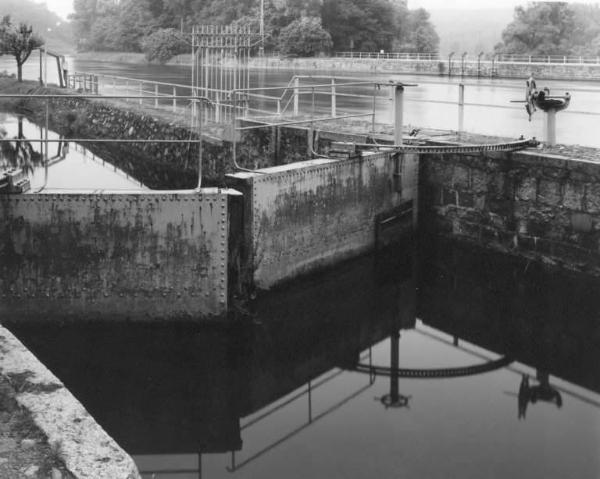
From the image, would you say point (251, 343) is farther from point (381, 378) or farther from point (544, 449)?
point (544, 449)

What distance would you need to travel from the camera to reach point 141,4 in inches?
5172

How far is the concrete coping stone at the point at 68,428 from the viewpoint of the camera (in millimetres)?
4016

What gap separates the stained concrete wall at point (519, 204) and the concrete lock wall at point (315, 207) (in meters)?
0.57

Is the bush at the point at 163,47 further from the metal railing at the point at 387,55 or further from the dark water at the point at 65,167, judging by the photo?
the dark water at the point at 65,167

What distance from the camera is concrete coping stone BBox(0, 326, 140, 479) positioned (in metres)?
4.02

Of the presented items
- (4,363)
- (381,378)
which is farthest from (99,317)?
(4,363)

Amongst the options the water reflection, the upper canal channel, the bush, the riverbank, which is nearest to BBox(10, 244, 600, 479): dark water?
the upper canal channel

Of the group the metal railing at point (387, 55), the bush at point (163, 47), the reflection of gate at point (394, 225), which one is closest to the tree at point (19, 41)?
the reflection of gate at point (394, 225)

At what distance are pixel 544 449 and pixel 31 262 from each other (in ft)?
20.0

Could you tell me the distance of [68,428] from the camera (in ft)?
14.3

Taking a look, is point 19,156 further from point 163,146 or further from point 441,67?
point 441,67

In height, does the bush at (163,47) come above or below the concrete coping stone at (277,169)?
above

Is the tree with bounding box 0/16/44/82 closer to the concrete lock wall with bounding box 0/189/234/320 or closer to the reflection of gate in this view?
the reflection of gate

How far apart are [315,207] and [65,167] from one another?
462 inches
